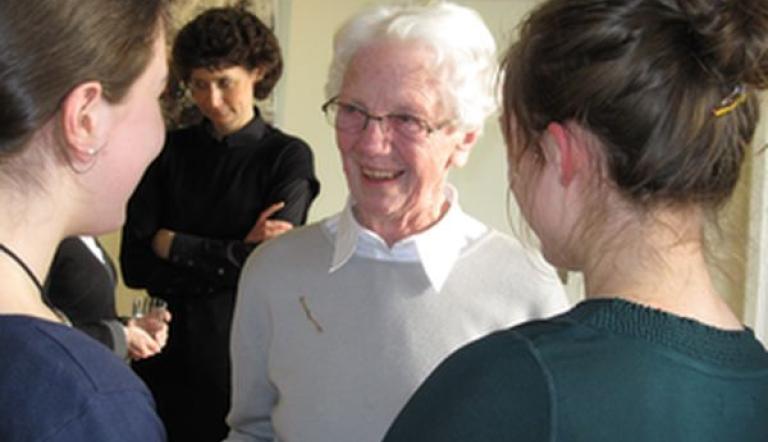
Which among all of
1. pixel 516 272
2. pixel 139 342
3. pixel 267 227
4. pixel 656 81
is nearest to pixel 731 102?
pixel 656 81

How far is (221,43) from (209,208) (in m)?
0.48

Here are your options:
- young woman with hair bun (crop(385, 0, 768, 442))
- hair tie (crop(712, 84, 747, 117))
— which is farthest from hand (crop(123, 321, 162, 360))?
hair tie (crop(712, 84, 747, 117))

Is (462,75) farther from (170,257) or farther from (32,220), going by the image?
(170,257)

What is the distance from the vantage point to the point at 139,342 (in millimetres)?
2012

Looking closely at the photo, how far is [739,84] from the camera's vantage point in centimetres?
77

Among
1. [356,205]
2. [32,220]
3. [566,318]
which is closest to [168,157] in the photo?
[356,205]

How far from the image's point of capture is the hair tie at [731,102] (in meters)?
0.75

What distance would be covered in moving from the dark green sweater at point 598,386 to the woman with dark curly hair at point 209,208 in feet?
5.68

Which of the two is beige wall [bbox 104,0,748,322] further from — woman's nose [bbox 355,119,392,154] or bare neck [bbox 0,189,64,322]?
bare neck [bbox 0,189,64,322]

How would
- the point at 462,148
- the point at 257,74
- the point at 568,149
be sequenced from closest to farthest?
the point at 568,149
the point at 462,148
the point at 257,74

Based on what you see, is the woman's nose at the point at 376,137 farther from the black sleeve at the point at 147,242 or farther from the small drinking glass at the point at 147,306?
the black sleeve at the point at 147,242

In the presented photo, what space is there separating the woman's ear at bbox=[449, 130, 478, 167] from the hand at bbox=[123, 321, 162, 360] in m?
0.88

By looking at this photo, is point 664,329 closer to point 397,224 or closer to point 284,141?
point 397,224

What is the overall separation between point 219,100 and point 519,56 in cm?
188
